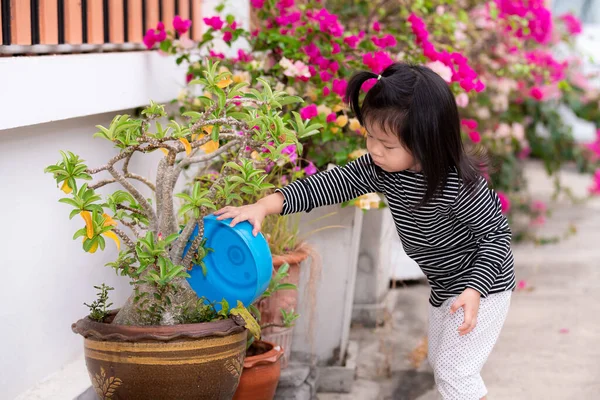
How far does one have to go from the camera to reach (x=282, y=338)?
331cm

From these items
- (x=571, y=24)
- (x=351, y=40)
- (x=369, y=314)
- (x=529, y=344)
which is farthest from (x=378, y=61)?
(x=571, y=24)

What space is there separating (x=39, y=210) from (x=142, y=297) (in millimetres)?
531

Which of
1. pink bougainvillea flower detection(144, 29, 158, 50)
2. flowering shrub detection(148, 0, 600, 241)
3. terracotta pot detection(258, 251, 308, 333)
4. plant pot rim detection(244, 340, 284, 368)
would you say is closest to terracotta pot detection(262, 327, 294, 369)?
terracotta pot detection(258, 251, 308, 333)

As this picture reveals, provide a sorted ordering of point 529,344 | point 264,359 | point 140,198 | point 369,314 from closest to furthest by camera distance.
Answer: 1. point 140,198
2. point 264,359
3. point 529,344
4. point 369,314

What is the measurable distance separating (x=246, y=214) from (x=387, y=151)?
0.46m

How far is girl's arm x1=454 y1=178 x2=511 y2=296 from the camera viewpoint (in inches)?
103

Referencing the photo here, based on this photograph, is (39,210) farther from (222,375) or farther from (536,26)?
(536,26)

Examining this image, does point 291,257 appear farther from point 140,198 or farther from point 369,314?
point 369,314

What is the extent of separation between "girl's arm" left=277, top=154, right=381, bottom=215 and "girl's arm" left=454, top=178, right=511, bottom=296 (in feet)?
1.04

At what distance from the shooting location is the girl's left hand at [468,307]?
254 cm

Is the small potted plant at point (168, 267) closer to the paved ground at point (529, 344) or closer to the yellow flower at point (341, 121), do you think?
the yellow flower at point (341, 121)

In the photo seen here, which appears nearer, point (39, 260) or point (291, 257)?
point (39, 260)

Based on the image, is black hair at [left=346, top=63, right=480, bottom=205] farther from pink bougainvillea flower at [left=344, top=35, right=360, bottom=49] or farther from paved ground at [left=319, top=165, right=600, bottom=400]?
paved ground at [left=319, top=165, right=600, bottom=400]

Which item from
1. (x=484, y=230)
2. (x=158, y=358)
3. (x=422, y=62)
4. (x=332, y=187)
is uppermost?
(x=422, y=62)
